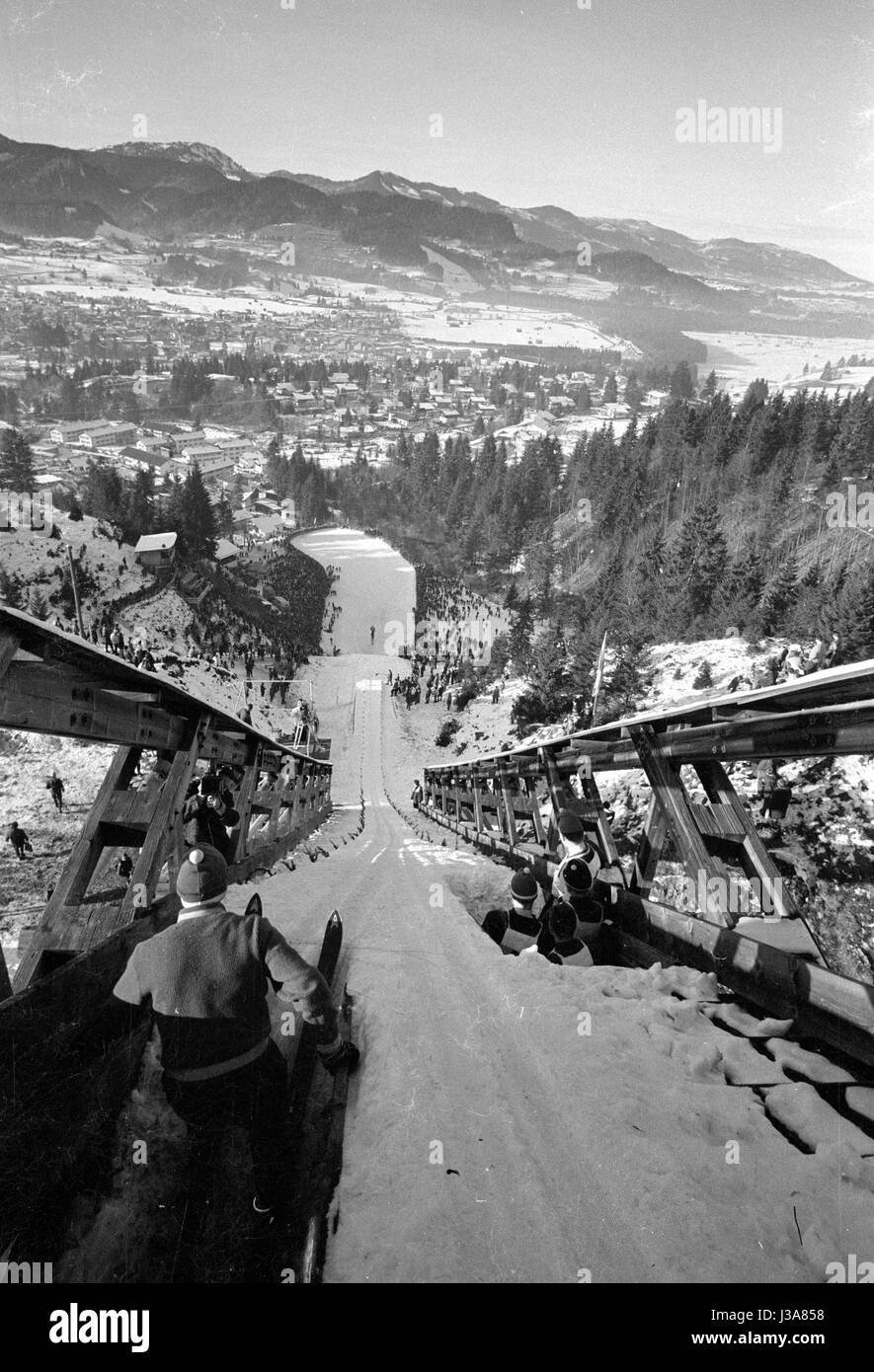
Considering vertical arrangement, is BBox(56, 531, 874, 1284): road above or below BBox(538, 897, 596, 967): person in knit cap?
above

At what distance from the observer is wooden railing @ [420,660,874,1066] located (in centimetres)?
345

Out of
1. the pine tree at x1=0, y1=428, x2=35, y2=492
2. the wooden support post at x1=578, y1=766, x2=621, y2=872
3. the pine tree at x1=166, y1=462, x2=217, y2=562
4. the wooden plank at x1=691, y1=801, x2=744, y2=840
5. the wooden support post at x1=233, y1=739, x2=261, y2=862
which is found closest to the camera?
the wooden plank at x1=691, y1=801, x2=744, y2=840

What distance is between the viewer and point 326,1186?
2.82 m

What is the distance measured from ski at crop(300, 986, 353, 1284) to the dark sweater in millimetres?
720

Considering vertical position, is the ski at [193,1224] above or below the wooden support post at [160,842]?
below

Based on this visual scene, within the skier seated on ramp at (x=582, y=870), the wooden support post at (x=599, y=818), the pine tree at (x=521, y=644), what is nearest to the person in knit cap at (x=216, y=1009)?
the skier seated on ramp at (x=582, y=870)

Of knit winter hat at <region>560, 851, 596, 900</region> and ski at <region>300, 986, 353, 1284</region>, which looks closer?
ski at <region>300, 986, 353, 1284</region>

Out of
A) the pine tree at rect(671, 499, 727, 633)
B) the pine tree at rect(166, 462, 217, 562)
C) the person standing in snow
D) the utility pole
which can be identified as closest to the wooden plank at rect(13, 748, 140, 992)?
the person standing in snow

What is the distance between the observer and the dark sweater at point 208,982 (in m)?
2.72

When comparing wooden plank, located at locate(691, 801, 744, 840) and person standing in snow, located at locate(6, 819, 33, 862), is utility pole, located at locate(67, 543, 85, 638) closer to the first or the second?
person standing in snow, located at locate(6, 819, 33, 862)

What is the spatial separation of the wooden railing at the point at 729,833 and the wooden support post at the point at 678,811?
1cm

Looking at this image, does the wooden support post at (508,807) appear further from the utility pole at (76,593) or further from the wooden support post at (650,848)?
the utility pole at (76,593)

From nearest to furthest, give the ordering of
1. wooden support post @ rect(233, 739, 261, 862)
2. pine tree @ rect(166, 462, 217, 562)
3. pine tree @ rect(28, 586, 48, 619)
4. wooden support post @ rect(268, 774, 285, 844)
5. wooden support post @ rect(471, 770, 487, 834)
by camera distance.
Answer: wooden support post @ rect(233, 739, 261, 862) → wooden support post @ rect(268, 774, 285, 844) → wooden support post @ rect(471, 770, 487, 834) → pine tree @ rect(28, 586, 48, 619) → pine tree @ rect(166, 462, 217, 562)

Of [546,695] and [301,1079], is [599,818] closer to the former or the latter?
[301,1079]
